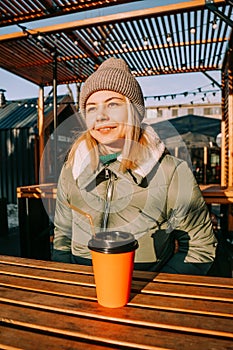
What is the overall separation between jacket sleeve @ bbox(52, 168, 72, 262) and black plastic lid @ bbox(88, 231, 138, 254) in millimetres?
900

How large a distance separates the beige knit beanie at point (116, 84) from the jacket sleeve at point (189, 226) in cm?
48

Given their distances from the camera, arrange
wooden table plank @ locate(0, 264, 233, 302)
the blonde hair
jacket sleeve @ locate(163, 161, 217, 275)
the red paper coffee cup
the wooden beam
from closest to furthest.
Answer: the red paper coffee cup
wooden table plank @ locate(0, 264, 233, 302)
jacket sleeve @ locate(163, 161, 217, 275)
the blonde hair
the wooden beam

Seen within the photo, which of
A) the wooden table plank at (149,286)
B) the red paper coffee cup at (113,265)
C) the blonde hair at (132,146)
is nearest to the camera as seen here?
the red paper coffee cup at (113,265)

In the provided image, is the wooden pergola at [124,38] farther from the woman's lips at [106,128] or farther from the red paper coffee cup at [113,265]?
the red paper coffee cup at [113,265]

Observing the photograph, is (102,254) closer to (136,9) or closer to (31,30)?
(136,9)

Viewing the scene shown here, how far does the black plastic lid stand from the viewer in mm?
788

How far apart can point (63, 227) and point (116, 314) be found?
0.98 meters

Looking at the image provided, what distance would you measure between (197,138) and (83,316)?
8.92 metres

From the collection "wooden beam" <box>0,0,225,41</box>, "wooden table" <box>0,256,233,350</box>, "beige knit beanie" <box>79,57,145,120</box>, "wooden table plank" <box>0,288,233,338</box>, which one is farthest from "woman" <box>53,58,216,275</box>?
"wooden beam" <box>0,0,225,41</box>

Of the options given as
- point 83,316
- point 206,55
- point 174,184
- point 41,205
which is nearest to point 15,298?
point 83,316

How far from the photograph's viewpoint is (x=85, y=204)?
63.6 inches

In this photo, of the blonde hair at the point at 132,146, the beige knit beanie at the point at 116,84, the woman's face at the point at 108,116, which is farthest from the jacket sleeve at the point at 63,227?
the beige knit beanie at the point at 116,84

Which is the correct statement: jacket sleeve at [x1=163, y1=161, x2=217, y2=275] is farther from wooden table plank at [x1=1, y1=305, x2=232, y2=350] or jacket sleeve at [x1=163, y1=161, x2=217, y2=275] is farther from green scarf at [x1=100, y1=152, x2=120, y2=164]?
wooden table plank at [x1=1, y1=305, x2=232, y2=350]

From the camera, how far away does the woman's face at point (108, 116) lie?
1.51m
